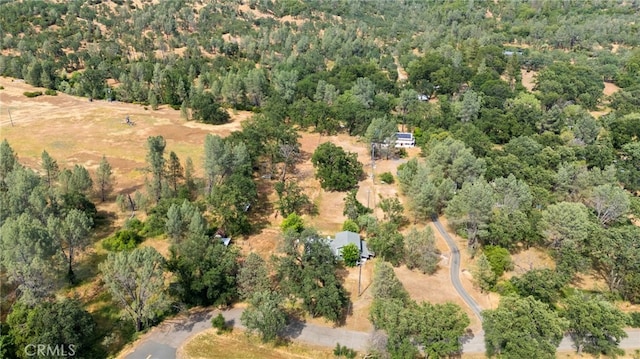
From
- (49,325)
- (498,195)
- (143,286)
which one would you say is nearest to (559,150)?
(498,195)

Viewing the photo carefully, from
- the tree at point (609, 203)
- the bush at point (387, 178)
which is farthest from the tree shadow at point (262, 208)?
the tree at point (609, 203)

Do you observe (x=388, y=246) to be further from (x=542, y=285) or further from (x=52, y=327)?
(x=52, y=327)

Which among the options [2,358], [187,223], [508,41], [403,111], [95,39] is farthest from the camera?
[508,41]

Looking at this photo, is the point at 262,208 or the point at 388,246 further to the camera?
the point at 262,208

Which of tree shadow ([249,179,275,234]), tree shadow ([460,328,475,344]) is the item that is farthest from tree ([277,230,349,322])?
tree shadow ([249,179,275,234])

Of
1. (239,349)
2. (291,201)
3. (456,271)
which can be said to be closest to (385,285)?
(456,271)

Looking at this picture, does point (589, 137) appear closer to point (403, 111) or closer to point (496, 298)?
point (403, 111)

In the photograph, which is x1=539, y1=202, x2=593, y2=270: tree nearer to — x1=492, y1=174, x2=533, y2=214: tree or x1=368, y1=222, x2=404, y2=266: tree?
x1=492, y1=174, x2=533, y2=214: tree
